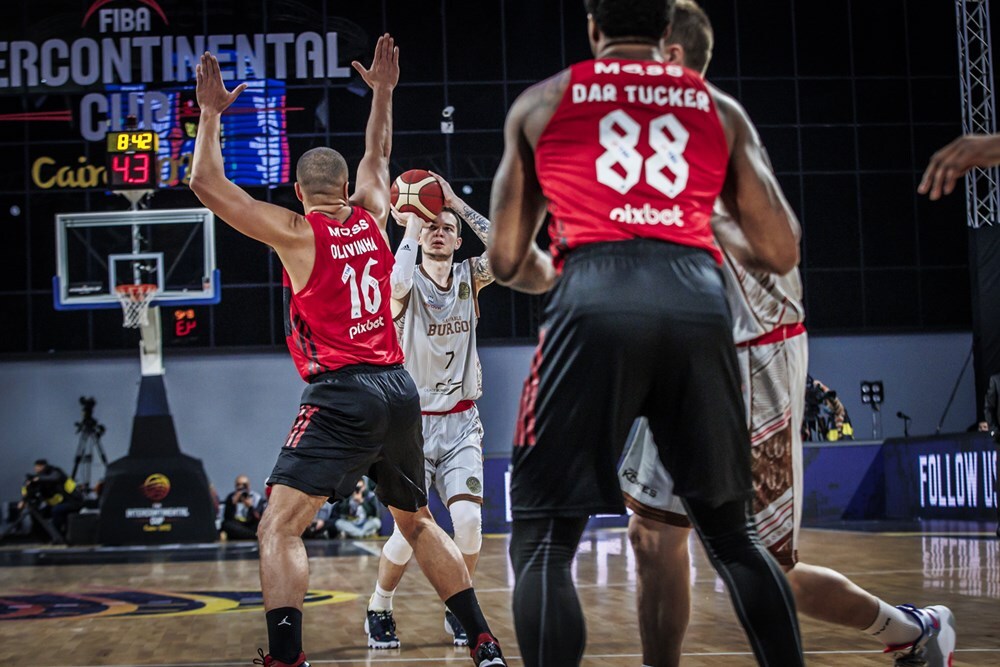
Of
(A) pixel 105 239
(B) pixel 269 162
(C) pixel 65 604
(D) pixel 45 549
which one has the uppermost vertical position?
(B) pixel 269 162

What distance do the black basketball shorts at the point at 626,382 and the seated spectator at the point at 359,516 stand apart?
15631mm

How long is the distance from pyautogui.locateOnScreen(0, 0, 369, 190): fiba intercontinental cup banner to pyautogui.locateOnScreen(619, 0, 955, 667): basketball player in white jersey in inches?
765

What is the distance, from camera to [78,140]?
23484 mm

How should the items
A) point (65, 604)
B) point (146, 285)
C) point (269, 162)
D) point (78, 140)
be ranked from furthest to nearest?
point (78, 140) < point (269, 162) < point (146, 285) < point (65, 604)

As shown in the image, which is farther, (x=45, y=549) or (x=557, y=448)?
(x=45, y=549)

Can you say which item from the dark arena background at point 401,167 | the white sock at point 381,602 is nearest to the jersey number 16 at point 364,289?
the white sock at point 381,602

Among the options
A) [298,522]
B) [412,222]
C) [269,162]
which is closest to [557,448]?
[298,522]

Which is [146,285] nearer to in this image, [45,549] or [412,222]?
[45,549]

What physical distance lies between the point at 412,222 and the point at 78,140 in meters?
19.3

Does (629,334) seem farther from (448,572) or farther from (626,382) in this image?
(448,572)

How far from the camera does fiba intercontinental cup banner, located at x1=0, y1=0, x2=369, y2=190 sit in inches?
902

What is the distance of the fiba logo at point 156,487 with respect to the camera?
16969 millimetres

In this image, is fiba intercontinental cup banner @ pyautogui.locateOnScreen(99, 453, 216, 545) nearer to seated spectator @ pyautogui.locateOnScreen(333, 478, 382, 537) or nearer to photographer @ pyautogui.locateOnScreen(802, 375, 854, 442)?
seated spectator @ pyautogui.locateOnScreen(333, 478, 382, 537)

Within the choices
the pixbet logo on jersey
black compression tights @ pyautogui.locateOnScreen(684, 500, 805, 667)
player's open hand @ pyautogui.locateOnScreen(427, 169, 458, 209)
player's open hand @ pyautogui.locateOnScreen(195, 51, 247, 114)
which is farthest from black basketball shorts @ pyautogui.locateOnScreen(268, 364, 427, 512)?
the pixbet logo on jersey
